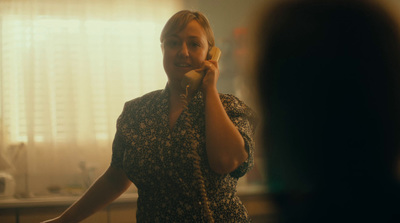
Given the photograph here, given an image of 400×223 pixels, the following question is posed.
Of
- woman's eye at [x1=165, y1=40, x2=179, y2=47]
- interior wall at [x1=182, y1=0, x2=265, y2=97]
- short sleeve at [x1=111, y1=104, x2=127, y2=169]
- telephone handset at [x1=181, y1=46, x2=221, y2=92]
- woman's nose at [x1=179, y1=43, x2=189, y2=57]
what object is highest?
interior wall at [x1=182, y1=0, x2=265, y2=97]

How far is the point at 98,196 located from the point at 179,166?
265 mm

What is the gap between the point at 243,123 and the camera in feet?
2.29

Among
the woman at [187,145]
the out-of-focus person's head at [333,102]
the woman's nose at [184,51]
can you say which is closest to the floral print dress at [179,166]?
the woman at [187,145]

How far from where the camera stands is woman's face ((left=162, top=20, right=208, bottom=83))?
2.35 feet

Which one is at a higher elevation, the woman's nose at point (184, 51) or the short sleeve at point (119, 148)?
the woman's nose at point (184, 51)

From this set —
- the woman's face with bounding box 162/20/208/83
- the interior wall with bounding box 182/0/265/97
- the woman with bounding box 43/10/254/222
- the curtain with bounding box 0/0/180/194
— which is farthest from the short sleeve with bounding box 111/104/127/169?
the interior wall with bounding box 182/0/265/97

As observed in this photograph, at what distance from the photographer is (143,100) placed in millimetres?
833

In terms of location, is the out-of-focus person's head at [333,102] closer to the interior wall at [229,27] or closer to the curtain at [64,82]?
the interior wall at [229,27]

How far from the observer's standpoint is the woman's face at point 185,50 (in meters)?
0.72

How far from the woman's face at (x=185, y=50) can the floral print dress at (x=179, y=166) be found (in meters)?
0.08

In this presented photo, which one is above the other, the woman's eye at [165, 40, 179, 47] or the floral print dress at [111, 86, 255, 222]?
the woman's eye at [165, 40, 179, 47]

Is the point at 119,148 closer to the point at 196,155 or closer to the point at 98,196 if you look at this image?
the point at 98,196

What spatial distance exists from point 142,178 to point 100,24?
1239mm

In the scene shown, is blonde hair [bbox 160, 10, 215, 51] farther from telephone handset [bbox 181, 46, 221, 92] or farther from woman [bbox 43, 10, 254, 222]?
telephone handset [bbox 181, 46, 221, 92]
